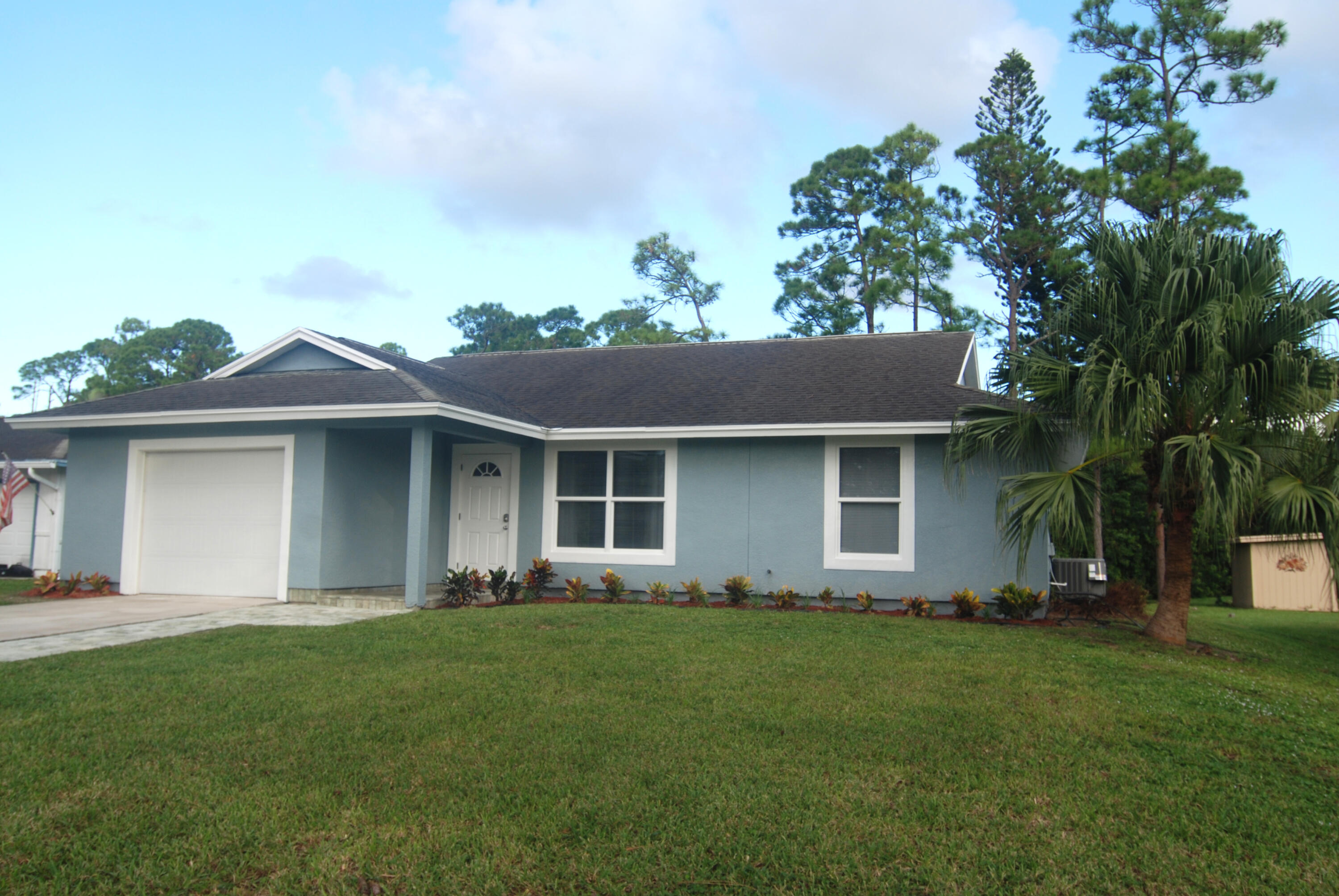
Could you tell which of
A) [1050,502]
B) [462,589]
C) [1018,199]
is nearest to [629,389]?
[462,589]

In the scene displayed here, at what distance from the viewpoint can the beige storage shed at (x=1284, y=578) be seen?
15336 millimetres

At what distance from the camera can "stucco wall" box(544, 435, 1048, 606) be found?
1077cm

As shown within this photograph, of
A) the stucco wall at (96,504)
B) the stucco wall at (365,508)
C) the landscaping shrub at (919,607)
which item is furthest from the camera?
the stucco wall at (96,504)

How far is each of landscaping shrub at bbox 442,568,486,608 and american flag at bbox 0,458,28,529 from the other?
713cm

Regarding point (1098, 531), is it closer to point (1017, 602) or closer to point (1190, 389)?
point (1017, 602)

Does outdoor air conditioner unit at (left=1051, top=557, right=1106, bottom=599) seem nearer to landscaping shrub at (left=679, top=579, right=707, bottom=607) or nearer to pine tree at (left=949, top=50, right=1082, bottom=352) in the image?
landscaping shrub at (left=679, top=579, right=707, bottom=607)

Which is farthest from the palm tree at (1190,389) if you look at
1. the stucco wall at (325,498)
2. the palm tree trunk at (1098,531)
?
the stucco wall at (325,498)

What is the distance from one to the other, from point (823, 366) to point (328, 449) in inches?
296

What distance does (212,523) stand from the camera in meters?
11.8

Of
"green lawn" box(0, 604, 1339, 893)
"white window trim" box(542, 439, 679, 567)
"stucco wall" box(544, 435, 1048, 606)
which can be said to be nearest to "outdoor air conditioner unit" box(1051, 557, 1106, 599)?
"stucco wall" box(544, 435, 1048, 606)

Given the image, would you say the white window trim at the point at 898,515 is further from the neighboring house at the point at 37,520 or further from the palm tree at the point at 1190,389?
the neighboring house at the point at 37,520

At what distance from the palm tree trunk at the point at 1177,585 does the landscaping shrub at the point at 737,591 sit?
466cm

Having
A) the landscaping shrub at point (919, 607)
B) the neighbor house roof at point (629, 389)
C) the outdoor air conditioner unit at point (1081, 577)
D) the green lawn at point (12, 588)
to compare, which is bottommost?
the green lawn at point (12, 588)

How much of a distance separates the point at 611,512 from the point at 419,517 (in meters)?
2.83
